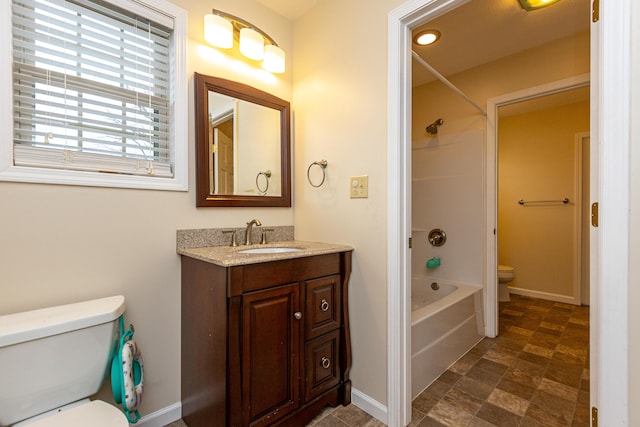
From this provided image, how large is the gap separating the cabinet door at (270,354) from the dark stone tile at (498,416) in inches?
39.5

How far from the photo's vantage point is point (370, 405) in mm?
1550

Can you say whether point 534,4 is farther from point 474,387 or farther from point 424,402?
point 424,402

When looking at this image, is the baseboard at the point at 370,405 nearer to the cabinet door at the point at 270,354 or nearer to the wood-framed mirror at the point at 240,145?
the cabinet door at the point at 270,354

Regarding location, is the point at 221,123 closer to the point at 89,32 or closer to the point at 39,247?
the point at 89,32

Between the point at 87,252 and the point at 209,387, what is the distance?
2.66ft

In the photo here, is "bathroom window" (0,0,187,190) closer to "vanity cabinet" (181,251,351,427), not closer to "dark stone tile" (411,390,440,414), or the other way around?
"vanity cabinet" (181,251,351,427)

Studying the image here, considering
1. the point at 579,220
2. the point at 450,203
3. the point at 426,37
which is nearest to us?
the point at 426,37

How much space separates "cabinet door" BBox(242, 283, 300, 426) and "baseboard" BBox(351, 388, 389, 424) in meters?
0.40

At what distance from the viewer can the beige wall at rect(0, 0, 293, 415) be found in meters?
1.16

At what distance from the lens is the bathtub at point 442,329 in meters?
1.74

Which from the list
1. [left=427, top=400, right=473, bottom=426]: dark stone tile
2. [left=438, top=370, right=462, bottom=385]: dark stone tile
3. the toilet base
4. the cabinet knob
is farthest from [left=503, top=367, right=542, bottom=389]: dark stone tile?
the toilet base

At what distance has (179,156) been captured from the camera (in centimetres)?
155

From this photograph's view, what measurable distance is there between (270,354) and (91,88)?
1.48 meters

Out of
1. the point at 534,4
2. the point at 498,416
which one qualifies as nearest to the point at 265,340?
the point at 498,416
